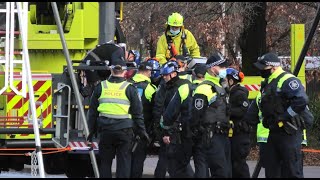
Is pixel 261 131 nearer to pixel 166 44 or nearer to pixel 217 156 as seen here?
pixel 217 156

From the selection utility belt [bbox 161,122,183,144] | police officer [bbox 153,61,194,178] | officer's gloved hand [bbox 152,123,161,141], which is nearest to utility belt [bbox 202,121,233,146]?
utility belt [bbox 161,122,183,144]

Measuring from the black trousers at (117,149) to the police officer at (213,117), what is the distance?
0.92 meters

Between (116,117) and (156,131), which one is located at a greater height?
(116,117)

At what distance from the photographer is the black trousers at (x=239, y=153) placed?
13000mm

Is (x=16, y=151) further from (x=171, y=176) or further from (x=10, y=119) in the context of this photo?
(x=171, y=176)

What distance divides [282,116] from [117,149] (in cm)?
228

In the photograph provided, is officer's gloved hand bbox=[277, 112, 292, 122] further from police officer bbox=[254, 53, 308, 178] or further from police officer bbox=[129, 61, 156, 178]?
police officer bbox=[129, 61, 156, 178]

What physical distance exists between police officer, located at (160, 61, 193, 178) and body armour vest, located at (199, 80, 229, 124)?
32 centimetres

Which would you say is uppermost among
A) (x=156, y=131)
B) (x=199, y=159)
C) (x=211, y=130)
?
(x=211, y=130)

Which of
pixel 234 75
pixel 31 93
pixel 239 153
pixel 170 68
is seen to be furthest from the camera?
pixel 239 153

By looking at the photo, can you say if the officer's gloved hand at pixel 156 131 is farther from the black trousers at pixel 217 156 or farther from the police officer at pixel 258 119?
the black trousers at pixel 217 156

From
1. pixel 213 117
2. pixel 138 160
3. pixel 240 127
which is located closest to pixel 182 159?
pixel 213 117

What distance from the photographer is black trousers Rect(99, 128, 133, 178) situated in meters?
11.5

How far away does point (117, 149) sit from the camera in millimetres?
11641
